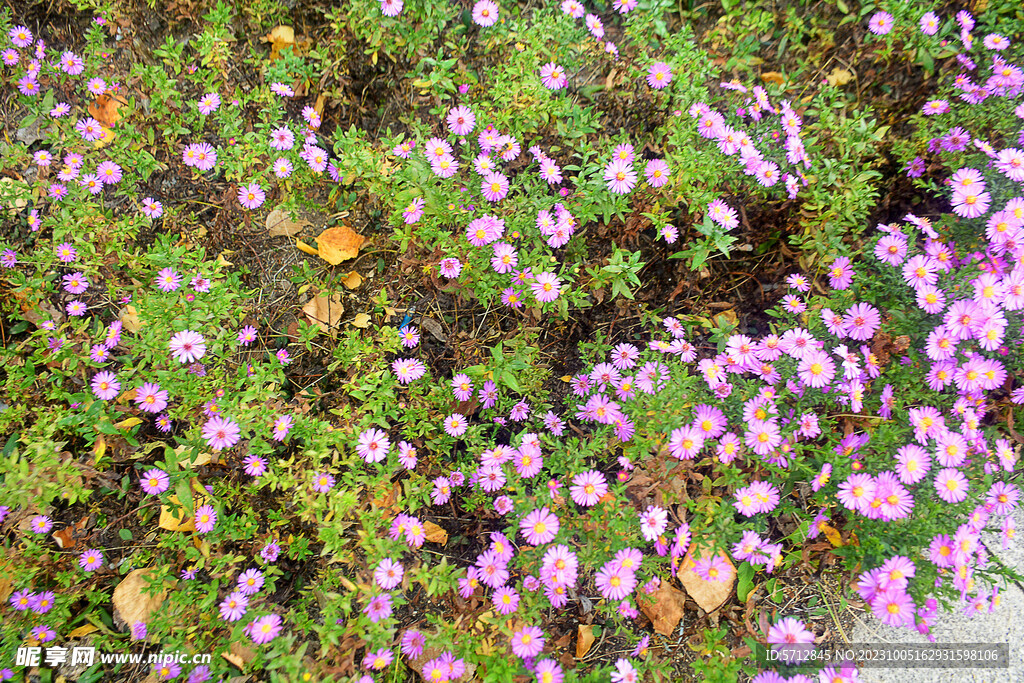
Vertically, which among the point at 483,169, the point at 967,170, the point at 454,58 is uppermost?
the point at 454,58

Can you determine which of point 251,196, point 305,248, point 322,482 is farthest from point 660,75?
point 322,482

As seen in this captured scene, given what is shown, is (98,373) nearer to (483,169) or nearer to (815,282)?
(483,169)

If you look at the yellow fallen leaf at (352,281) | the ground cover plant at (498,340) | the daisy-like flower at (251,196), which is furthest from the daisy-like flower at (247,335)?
the daisy-like flower at (251,196)

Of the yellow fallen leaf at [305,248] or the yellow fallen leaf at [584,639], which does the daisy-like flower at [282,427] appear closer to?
the yellow fallen leaf at [305,248]

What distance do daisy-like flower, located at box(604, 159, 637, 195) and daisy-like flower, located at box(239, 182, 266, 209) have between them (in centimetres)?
168

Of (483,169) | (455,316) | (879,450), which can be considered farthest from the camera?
(455,316)

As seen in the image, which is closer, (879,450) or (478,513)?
(879,450)

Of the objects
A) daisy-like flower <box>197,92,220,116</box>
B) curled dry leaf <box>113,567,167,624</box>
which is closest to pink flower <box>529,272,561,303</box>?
daisy-like flower <box>197,92,220,116</box>

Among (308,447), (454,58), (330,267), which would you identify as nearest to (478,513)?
(308,447)

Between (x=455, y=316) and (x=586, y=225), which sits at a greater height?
(x=586, y=225)

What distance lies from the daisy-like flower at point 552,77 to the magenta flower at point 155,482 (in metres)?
2.43

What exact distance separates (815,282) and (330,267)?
229 cm

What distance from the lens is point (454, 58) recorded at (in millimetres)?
2654

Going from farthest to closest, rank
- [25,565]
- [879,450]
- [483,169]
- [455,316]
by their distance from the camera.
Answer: [455,316], [483,169], [25,565], [879,450]
